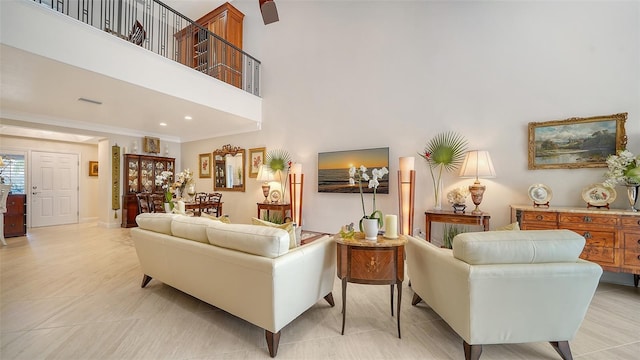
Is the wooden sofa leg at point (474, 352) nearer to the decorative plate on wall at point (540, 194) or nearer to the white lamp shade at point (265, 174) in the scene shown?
the decorative plate on wall at point (540, 194)

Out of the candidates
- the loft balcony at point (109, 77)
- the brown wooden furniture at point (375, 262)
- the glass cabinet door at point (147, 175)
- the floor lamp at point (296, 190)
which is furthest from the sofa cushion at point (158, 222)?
the glass cabinet door at point (147, 175)

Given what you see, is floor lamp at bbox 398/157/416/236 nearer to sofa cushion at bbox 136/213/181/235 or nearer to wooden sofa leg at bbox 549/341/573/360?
wooden sofa leg at bbox 549/341/573/360

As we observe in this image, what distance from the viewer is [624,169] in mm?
2676

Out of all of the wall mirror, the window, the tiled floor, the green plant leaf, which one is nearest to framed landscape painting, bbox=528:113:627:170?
the green plant leaf

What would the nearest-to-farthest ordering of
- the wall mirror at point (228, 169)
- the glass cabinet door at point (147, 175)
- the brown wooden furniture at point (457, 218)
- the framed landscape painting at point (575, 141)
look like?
the framed landscape painting at point (575, 141)
the brown wooden furniture at point (457, 218)
the wall mirror at point (228, 169)
the glass cabinet door at point (147, 175)

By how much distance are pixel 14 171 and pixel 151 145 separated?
2874mm

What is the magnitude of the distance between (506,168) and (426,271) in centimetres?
257

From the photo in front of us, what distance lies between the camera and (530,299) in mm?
1477

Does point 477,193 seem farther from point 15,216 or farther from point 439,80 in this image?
point 15,216

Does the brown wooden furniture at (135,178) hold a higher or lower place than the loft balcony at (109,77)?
lower

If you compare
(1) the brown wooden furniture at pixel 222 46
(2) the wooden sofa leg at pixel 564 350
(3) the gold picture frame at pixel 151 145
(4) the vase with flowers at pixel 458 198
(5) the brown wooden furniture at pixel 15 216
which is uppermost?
(1) the brown wooden furniture at pixel 222 46

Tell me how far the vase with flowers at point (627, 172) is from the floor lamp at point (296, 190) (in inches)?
171

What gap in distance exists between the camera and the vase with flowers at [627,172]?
8.57ft

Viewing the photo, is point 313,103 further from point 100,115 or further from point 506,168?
point 100,115
